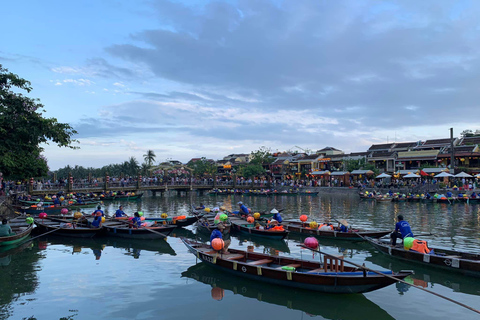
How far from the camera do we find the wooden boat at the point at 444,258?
36.7 ft

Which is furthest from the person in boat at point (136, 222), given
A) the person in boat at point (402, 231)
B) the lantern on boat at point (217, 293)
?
the person in boat at point (402, 231)

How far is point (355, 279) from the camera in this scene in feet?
30.4

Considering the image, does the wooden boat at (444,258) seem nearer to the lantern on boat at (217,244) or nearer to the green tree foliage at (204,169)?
the lantern on boat at (217,244)

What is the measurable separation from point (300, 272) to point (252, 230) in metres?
8.82

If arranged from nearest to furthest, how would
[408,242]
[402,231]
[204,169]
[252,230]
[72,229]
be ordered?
[408,242] → [402,231] → [72,229] → [252,230] → [204,169]

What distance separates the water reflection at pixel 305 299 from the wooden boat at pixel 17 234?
9.91 meters

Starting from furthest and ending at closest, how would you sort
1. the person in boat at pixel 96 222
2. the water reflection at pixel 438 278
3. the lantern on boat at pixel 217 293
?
the person in boat at pixel 96 222 < the water reflection at pixel 438 278 < the lantern on boat at pixel 217 293

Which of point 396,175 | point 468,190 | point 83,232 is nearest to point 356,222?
point 83,232

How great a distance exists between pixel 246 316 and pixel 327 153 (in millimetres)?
64014

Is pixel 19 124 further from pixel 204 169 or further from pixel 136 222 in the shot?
pixel 204 169

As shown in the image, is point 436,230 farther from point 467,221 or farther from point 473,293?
point 473,293

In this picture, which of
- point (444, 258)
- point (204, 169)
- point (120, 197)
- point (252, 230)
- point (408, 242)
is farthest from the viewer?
point (204, 169)

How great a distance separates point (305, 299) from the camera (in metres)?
10.1

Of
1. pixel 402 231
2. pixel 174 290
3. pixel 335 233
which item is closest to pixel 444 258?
pixel 402 231
